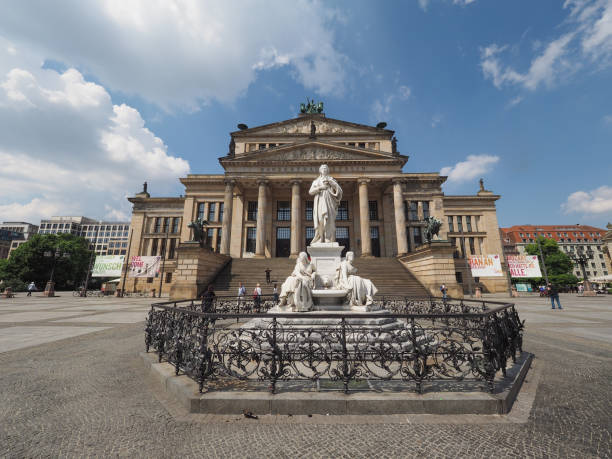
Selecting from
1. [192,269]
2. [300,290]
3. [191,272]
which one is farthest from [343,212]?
[300,290]

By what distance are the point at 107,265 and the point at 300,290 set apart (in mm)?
34800

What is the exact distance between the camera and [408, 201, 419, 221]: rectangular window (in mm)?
35500

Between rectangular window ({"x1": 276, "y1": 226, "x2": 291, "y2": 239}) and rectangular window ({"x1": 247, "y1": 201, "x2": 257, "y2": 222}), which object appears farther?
rectangular window ({"x1": 247, "y1": 201, "x2": 257, "y2": 222})

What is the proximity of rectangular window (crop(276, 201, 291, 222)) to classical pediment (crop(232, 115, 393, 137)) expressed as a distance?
10378 millimetres

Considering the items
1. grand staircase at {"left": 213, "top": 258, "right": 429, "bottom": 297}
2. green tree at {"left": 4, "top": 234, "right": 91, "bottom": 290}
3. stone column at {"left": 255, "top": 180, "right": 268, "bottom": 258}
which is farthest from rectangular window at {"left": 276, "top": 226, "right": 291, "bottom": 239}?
green tree at {"left": 4, "top": 234, "right": 91, "bottom": 290}

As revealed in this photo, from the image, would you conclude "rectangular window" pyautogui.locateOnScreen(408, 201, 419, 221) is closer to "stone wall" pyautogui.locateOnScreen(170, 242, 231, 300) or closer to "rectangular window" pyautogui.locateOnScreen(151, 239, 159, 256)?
"stone wall" pyautogui.locateOnScreen(170, 242, 231, 300)

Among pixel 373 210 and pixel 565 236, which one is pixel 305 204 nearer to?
pixel 373 210

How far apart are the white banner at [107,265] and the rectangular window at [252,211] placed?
16.1 meters

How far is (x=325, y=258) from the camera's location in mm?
6941

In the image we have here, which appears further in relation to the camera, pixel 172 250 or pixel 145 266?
pixel 172 250

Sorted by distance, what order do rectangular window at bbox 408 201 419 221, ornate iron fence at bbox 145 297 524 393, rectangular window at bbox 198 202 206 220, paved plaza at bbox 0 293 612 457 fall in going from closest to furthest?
paved plaza at bbox 0 293 612 457 → ornate iron fence at bbox 145 297 524 393 → rectangular window at bbox 408 201 419 221 → rectangular window at bbox 198 202 206 220

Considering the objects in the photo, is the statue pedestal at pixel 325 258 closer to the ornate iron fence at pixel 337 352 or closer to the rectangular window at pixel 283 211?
the ornate iron fence at pixel 337 352

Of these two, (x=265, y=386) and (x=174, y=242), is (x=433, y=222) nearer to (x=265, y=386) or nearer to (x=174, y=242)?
(x=265, y=386)

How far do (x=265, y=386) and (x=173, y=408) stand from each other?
121 cm
